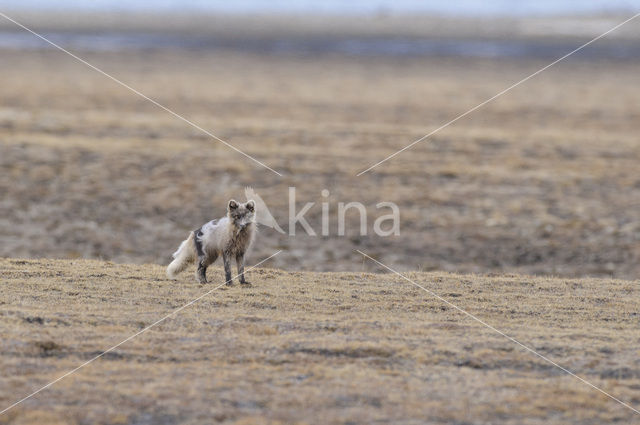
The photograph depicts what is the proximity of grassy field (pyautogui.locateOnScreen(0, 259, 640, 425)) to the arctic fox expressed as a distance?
1.38 feet

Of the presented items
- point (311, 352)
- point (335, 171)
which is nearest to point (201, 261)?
point (311, 352)

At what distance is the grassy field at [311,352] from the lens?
865 cm

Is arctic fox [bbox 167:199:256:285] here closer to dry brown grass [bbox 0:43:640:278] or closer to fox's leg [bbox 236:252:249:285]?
fox's leg [bbox 236:252:249:285]

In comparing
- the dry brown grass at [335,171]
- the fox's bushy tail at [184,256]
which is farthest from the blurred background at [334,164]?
the fox's bushy tail at [184,256]

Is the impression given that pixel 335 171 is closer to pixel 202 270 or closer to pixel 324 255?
pixel 324 255

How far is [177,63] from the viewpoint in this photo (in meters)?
63.0

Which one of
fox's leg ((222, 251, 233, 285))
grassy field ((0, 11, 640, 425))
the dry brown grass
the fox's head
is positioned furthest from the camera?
the dry brown grass

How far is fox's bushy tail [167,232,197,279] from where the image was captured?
12.7 metres

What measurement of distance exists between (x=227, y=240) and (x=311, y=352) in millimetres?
2872

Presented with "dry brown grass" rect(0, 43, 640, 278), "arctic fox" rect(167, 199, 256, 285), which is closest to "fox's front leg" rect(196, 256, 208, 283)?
"arctic fox" rect(167, 199, 256, 285)

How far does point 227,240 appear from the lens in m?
12.3

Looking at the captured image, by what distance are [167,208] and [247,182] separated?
10.6ft

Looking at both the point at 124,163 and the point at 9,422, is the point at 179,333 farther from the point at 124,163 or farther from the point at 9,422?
the point at 124,163

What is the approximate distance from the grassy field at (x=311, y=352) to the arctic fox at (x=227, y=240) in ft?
1.38
